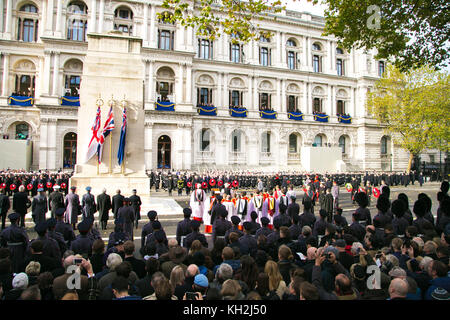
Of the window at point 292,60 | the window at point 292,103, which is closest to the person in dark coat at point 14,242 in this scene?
the window at point 292,103

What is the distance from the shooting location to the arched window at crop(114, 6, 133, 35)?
114 ft

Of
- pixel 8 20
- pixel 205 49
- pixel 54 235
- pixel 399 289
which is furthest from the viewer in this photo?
pixel 205 49

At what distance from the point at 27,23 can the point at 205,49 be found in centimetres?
2063

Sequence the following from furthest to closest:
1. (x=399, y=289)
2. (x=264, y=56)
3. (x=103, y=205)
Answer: (x=264, y=56)
(x=103, y=205)
(x=399, y=289)

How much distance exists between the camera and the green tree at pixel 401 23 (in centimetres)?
950

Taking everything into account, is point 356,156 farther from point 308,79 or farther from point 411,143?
point 308,79

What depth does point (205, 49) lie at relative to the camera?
39.2 meters

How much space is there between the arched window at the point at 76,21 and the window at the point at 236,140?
2132 cm

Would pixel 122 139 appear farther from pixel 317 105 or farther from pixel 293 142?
pixel 317 105

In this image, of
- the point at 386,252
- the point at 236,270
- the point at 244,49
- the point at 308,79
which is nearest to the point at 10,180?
the point at 236,270

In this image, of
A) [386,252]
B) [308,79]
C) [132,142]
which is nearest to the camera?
[386,252]

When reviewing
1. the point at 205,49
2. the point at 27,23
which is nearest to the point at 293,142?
the point at 205,49

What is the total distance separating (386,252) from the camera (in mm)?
5004
